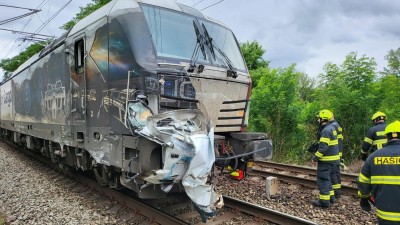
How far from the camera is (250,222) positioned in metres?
5.12

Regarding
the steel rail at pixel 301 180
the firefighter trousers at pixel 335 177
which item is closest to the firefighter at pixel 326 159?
the firefighter trousers at pixel 335 177

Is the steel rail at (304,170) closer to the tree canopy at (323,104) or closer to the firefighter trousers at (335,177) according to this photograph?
the firefighter trousers at (335,177)

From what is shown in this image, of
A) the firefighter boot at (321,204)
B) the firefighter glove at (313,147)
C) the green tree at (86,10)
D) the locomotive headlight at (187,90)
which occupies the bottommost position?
the firefighter boot at (321,204)

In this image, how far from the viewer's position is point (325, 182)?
19.9ft

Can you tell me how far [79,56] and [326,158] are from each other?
476cm

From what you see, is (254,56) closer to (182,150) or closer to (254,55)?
(254,55)

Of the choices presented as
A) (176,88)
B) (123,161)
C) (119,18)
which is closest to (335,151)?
(176,88)

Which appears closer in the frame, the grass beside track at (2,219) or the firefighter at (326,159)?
the grass beside track at (2,219)

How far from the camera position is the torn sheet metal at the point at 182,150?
3.93m

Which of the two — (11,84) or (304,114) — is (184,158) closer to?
(304,114)

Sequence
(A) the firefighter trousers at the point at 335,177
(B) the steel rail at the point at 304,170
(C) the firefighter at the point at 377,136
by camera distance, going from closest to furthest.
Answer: (C) the firefighter at the point at 377,136
(A) the firefighter trousers at the point at 335,177
(B) the steel rail at the point at 304,170

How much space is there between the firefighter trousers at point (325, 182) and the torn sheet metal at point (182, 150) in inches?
99.7

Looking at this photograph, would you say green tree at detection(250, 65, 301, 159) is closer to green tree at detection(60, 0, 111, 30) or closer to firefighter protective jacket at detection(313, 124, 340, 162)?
firefighter protective jacket at detection(313, 124, 340, 162)

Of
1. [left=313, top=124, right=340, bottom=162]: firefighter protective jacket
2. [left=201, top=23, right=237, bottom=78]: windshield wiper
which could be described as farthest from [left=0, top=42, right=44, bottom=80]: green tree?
[left=313, top=124, right=340, bottom=162]: firefighter protective jacket
